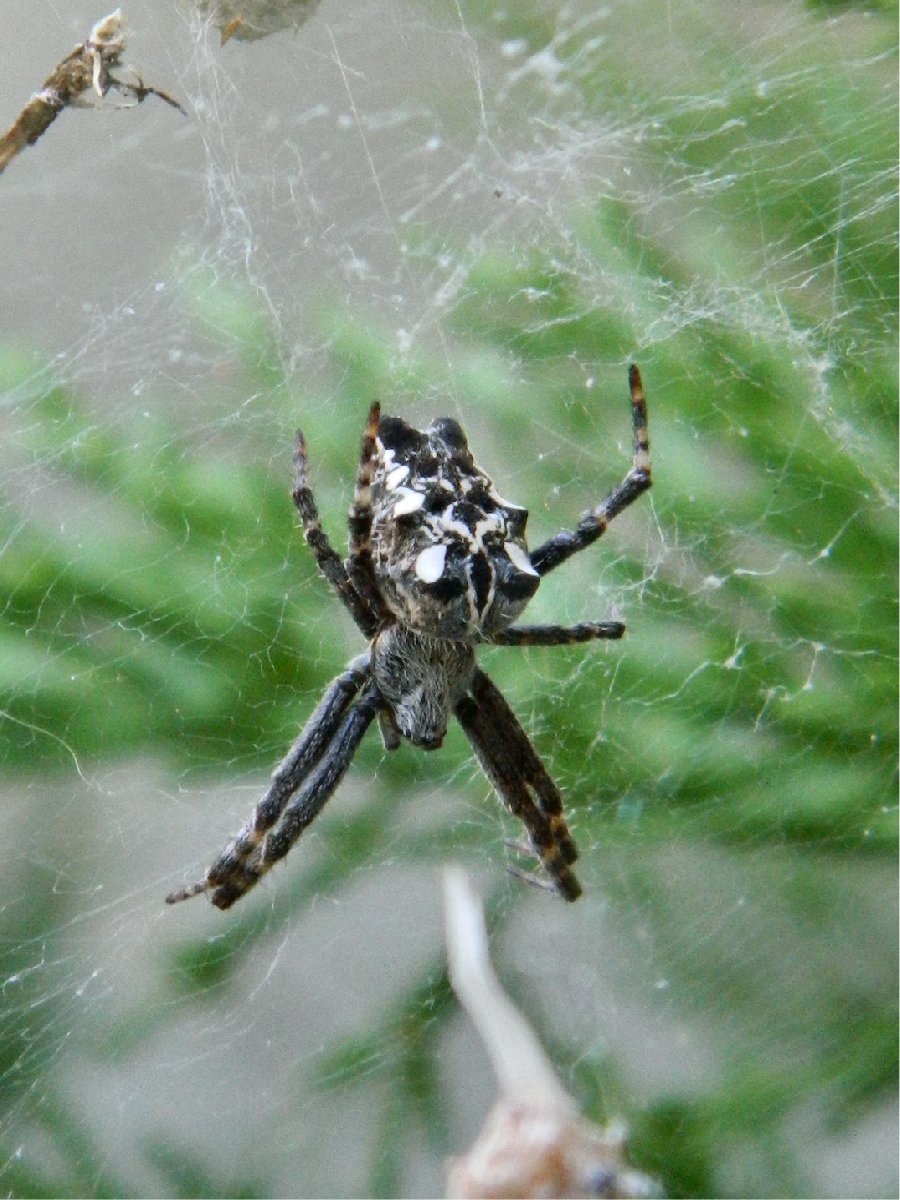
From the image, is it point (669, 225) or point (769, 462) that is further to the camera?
point (669, 225)

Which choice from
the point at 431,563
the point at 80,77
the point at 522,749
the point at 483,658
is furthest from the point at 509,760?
the point at 80,77

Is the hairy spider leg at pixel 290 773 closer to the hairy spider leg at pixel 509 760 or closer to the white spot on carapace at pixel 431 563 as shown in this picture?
the hairy spider leg at pixel 509 760

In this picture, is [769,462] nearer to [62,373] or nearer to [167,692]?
[167,692]

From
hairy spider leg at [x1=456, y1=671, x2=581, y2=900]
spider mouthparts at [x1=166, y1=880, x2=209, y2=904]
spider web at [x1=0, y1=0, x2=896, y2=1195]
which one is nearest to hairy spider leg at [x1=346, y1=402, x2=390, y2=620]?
spider web at [x1=0, y1=0, x2=896, y2=1195]

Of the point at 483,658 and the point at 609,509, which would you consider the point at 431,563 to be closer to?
the point at 609,509

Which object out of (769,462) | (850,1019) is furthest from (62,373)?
(850,1019)

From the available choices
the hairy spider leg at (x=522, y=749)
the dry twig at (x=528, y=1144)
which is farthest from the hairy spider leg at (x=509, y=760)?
the dry twig at (x=528, y=1144)
